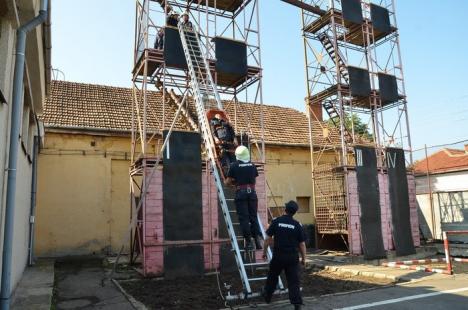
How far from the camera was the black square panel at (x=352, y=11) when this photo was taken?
17.3 meters

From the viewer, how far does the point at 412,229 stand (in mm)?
16359

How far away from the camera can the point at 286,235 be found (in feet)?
23.3

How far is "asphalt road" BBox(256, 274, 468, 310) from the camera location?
24.4 feet

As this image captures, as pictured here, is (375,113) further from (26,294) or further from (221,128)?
(26,294)

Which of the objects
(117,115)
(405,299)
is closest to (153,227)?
(405,299)

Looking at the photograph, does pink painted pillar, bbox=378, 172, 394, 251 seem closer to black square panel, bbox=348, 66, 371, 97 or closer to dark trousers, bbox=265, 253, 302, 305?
black square panel, bbox=348, 66, 371, 97

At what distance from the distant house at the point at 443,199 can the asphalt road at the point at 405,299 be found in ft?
30.4

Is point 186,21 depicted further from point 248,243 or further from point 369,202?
point 369,202

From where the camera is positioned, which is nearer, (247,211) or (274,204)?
(247,211)

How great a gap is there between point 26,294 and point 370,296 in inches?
282

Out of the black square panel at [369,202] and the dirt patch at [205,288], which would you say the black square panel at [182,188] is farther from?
the black square panel at [369,202]

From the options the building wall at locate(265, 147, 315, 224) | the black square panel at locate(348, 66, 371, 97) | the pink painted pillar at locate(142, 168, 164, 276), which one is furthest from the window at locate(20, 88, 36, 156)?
the black square panel at locate(348, 66, 371, 97)

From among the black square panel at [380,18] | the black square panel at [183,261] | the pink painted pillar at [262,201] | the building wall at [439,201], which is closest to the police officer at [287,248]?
the black square panel at [183,261]

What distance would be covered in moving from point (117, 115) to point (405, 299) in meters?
→ 13.3
